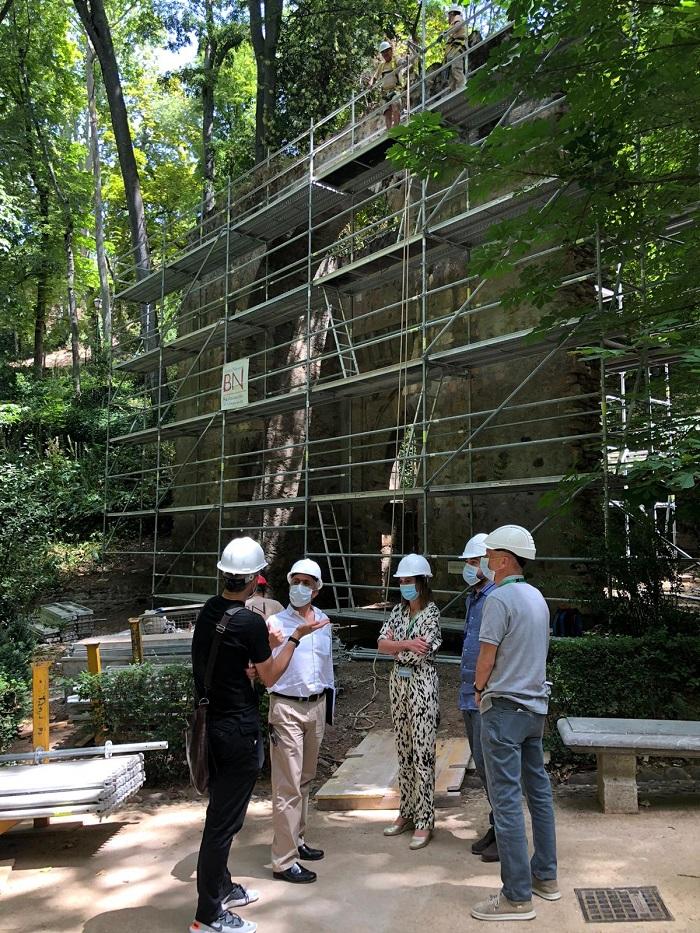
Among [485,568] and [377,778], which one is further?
[377,778]

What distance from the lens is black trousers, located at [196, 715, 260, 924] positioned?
3195 millimetres

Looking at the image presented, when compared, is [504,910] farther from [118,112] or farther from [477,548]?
[118,112]

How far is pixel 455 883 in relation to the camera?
360 centimetres

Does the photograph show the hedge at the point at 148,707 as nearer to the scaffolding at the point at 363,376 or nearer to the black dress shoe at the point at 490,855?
the black dress shoe at the point at 490,855

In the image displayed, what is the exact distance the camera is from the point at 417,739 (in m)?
4.20

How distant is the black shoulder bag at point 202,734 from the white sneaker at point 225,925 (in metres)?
0.55

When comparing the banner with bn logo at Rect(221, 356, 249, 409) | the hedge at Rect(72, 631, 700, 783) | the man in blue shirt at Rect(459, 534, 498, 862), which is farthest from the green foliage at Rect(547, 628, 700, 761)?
the banner with bn logo at Rect(221, 356, 249, 409)

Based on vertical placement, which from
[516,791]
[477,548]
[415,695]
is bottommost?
[516,791]

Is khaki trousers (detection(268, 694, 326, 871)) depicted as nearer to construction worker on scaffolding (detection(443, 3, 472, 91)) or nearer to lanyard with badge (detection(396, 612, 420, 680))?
lanyard with badge (detection(396, 612, 420, 680))

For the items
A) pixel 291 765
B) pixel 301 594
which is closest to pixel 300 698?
pixel 291 765

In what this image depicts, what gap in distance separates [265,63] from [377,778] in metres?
Answer: 16.9

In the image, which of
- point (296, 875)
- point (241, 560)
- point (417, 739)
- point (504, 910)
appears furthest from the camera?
point (417, 739)

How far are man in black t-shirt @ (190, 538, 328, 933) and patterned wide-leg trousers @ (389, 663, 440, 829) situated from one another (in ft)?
3.74

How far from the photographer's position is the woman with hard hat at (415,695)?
4.20 metres
